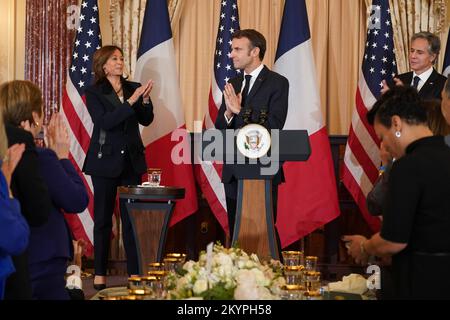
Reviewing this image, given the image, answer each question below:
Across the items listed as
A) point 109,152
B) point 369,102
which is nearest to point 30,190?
point 109,152

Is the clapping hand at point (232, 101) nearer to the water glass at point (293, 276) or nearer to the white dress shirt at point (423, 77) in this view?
the water glass at point (293, 276)

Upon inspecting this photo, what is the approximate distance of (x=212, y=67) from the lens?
25.2ft

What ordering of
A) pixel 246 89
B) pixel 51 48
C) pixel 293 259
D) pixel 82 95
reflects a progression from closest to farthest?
pixel 293 259, pixel 246 89, pixel 82 95, pixel 51 48

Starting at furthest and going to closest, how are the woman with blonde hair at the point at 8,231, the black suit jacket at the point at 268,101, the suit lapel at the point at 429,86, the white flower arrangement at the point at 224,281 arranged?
the suit lapel at the point at 429,86 → the black suit jacket at the point at 268,101 → the white flower arrangement at the point at 224,281 → the woman with blonde hair at the point at 8,231

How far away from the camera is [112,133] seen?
5688mm

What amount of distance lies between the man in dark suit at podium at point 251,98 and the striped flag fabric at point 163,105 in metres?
1.59

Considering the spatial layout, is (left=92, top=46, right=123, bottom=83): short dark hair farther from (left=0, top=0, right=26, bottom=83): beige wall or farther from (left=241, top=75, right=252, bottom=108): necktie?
(left=0, top=0, right=26, bottom=83): beige wall

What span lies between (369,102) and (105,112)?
2348 millimetres

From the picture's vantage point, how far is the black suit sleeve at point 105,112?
5523mm

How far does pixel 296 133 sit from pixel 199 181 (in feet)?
7.99

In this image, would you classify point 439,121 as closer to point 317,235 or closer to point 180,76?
point 317,235

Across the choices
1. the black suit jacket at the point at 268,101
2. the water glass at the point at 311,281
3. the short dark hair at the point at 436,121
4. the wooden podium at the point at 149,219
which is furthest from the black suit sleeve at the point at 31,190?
the wooden podium at the point at 149,219

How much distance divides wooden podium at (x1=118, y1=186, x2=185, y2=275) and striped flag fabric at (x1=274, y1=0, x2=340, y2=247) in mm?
1327

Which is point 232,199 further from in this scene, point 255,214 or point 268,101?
point 268,101
